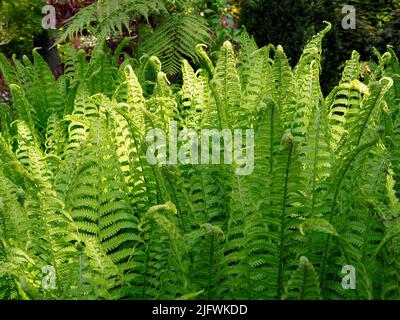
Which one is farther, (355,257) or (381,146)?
(381,146)

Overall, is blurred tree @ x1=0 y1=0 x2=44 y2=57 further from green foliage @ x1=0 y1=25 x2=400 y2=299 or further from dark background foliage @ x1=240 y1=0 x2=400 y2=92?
green foliage @ x1=0 y1=25 x2=400 y2=299

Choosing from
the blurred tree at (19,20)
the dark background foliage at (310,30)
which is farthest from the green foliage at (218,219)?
the blurred tree at (19,20)

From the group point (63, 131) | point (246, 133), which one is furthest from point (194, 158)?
point (63, 131)

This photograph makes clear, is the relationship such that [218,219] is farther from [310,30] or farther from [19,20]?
[19,20]

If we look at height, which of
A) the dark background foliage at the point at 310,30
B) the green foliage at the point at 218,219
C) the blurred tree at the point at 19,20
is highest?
the blurred tree at the point at 19,20

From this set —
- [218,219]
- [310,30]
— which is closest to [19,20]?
[310,30]

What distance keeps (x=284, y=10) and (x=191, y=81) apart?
105 inches

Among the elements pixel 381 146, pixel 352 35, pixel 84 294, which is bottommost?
pixel 84 294

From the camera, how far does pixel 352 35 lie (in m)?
4.93

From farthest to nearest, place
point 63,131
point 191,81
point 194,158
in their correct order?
1. point 63,131
2. point 191,81
3. point 194,158

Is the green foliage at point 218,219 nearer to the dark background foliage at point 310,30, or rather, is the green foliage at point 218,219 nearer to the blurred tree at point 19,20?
the dark background foliage at point 310,30

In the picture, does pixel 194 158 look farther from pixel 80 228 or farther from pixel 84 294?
pixel 84 294

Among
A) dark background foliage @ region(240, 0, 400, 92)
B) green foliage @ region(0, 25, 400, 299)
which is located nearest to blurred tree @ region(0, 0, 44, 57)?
dark background foliage @ region(240, 0, 400, 92)

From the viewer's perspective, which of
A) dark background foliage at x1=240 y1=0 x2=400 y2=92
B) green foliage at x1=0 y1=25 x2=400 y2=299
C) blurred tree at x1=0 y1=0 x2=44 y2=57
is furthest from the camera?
blurred tree at x1=0 y1=0 x2=44 y2=57
